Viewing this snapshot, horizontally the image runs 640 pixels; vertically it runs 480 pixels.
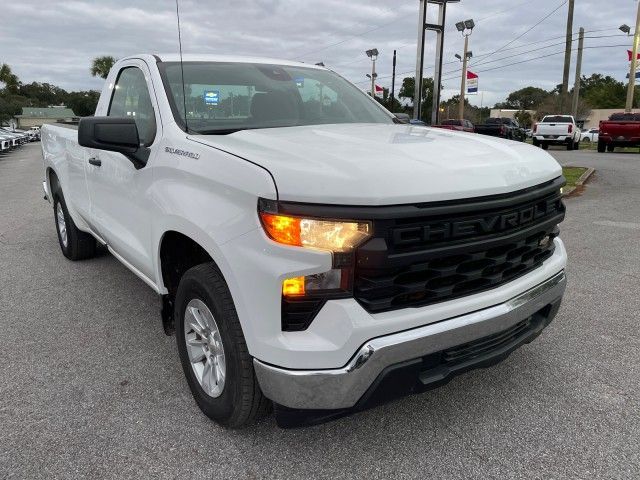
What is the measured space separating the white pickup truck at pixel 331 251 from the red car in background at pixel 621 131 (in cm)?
2174

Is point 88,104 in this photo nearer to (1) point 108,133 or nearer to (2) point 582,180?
(1) point 108,133

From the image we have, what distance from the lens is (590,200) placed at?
31.1 ft

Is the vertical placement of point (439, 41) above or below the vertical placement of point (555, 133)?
above

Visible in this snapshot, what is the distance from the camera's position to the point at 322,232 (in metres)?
2.01

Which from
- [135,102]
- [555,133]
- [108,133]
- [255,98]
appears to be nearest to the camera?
[108,133]

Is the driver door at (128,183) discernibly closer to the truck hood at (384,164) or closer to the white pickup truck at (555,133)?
the truck hood at (384,164)

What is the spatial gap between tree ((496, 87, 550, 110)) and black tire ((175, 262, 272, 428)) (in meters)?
108

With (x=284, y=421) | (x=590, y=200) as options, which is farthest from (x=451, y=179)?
(x=590, y=200)

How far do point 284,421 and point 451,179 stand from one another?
1.20 metres

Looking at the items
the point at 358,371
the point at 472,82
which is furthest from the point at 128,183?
the point at 472,82

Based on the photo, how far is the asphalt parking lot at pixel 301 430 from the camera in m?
2.37

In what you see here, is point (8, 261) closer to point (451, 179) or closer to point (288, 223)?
point (288, 223)

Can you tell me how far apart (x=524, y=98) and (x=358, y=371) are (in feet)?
398

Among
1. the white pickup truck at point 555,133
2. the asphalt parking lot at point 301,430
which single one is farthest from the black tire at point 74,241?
the white pickup truck at point 555,133
